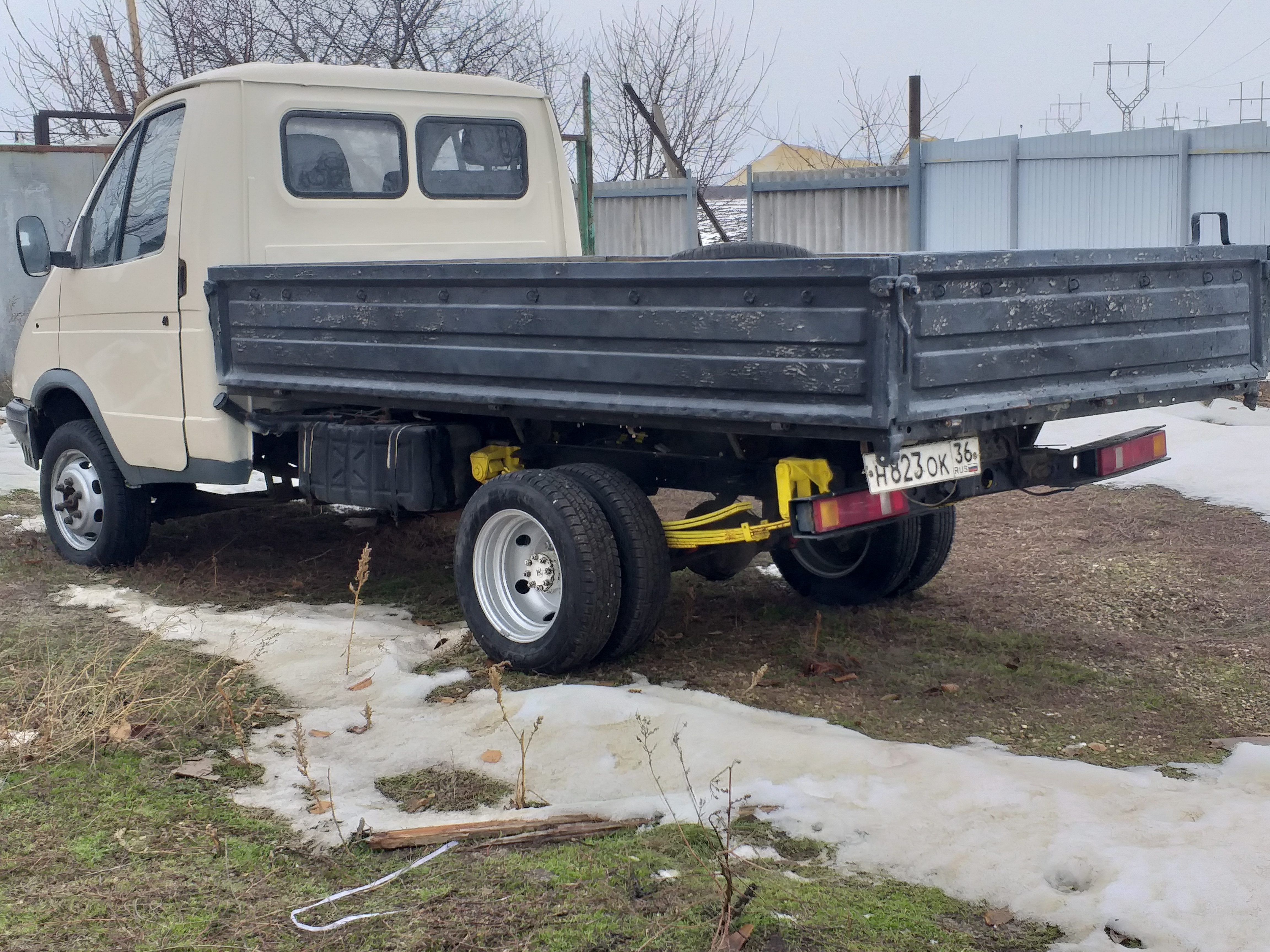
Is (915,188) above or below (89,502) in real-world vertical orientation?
above

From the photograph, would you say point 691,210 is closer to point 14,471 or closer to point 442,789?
point 14,471

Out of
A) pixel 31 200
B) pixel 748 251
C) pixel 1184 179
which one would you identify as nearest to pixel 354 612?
pixel 748 251

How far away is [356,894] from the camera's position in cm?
324

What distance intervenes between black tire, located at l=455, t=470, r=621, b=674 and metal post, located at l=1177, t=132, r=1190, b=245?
9746 mm

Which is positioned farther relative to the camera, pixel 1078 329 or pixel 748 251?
pixel 748 251

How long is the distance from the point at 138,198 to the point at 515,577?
9.88 feet

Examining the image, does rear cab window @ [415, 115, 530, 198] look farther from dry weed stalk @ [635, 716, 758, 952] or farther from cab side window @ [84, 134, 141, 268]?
dry weed stalk @ [635, 716, 758, 952]

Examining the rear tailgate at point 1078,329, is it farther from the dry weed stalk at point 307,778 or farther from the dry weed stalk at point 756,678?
the dry weed stalk at point 307,778

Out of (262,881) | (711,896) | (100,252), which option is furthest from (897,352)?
(100,252)

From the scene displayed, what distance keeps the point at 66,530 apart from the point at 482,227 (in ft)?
9.02

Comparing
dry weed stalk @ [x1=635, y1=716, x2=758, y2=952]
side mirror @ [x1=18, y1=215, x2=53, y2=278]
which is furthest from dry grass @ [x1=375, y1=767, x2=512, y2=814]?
side mirror @ [x1=18, y1=215, x2=53, y2=278]

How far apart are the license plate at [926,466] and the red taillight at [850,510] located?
0.29 feet

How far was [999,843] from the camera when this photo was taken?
3.38 m

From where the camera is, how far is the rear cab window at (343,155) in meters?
6.39
